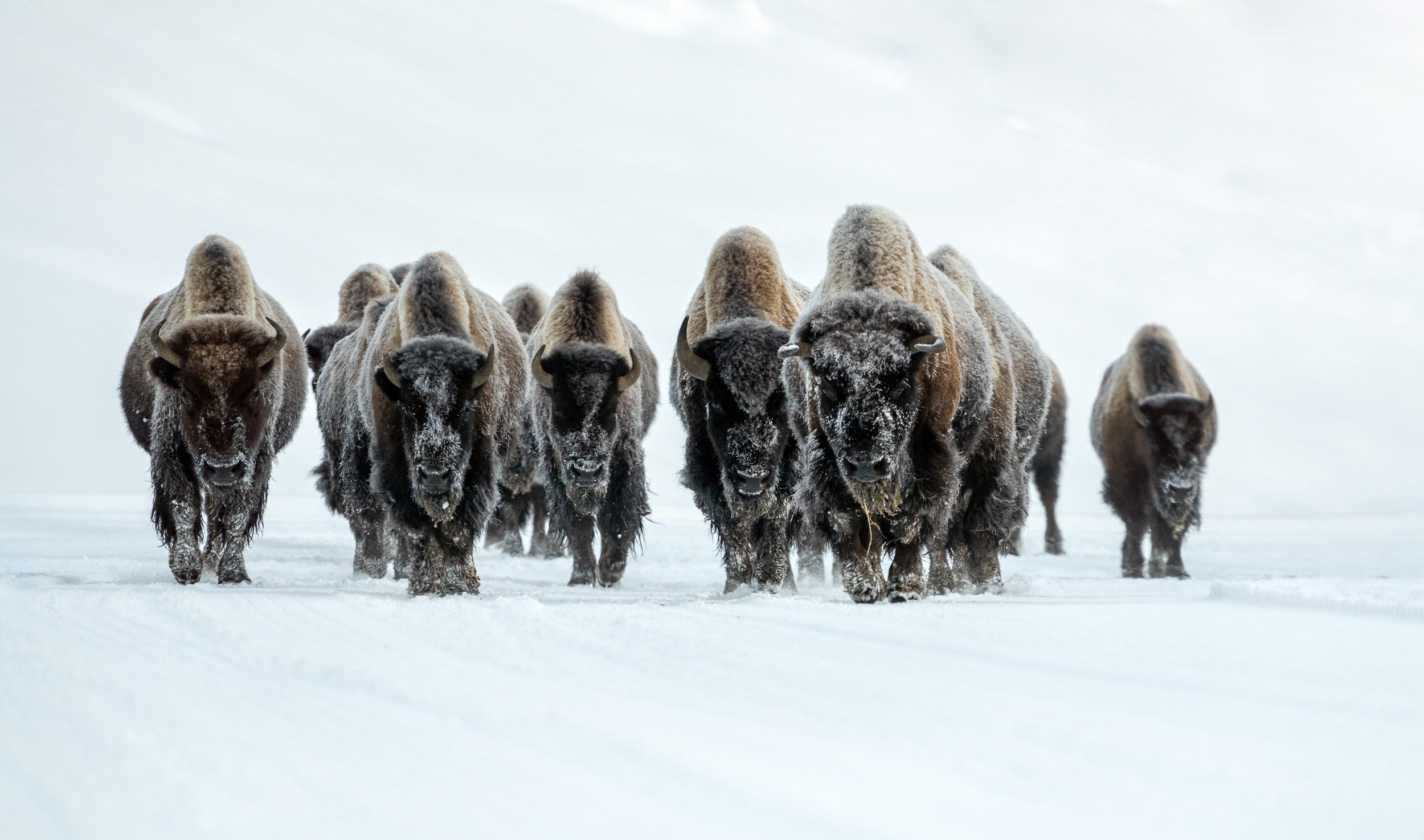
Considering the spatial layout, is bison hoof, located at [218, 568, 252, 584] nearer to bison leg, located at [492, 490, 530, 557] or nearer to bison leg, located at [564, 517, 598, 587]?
bison leg, located at [564, 517, 598, 587]

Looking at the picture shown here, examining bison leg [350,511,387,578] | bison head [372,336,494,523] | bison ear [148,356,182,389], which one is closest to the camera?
bison head [372,336,494,523]

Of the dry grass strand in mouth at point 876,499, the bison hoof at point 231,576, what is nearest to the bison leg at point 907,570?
the dry grass strand in mouth at point 876,499

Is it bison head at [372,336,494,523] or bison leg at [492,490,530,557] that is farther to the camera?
bison leg at [492,490,530,557]

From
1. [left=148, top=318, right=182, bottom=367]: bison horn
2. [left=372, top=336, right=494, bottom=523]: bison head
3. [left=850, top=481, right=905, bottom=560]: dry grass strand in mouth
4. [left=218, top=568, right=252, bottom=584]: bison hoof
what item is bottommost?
[left=218, top=568, right=252, bottom=584]: bison hoof

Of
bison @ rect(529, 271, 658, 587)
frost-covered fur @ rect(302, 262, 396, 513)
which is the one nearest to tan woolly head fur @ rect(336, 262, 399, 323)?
frost-covered fur @ rect(302, 262, 396, 513)

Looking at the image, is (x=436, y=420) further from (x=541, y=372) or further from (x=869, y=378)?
(x=869, y=378)

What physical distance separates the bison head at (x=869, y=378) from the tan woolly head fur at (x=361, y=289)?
6816mm

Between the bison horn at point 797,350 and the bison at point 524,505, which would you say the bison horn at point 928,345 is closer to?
the bison horn at point 797,350

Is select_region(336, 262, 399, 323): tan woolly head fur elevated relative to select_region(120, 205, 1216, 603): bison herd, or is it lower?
elevated

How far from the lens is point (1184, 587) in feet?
22.6

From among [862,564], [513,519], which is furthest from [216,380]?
[513,519]

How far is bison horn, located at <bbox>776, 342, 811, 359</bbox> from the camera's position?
536cm

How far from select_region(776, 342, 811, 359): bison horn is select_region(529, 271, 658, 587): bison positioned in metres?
2.32

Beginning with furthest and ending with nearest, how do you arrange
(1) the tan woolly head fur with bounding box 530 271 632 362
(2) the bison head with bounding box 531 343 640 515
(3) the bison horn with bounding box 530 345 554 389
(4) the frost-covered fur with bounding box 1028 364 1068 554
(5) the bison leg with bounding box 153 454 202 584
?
1. (4) the frost-covered fur with bounding box 1028 364 1068 554
2. (1) the tan woolly head fur with bounding box 530 271 632 362
3. (3) the bison horn with bounding box 530 345 554 389
4. (2) the bison head with bounding box 531 343 640 515
5. (5) the bison leg with bounding box 153 454 202 584
